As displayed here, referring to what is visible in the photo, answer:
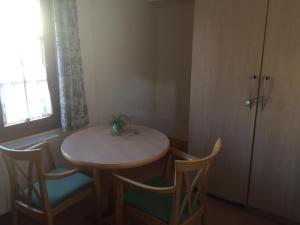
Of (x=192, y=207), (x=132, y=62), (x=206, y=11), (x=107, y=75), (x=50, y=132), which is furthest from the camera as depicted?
(x=132, y=62)

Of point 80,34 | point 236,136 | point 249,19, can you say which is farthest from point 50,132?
point 249,19

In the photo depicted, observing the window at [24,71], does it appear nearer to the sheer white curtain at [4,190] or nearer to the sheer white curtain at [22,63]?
the sheer white curtain at [22,63]

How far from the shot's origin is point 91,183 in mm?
1860

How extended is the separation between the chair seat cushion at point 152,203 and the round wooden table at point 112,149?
0.24 m

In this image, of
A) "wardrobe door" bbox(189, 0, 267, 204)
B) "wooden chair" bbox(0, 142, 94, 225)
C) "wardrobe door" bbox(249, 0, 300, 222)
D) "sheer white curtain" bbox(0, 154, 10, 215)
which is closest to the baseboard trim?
"sheer white curtain" bbox(0, 154, 10, 215)

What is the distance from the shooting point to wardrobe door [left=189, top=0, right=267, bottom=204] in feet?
6.49

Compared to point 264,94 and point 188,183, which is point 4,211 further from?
point 264,94

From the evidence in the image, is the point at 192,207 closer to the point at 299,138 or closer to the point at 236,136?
the point at 236,136

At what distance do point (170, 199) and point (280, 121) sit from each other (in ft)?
3.57

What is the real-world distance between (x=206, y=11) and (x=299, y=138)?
1.31 m

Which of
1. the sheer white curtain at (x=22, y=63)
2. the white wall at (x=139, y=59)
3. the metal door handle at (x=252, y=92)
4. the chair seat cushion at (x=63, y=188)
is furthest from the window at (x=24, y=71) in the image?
the metal door handle at (x=252, y=92)

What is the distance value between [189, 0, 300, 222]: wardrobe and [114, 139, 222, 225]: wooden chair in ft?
2.17

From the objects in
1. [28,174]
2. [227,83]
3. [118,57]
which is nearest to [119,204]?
[28,174]

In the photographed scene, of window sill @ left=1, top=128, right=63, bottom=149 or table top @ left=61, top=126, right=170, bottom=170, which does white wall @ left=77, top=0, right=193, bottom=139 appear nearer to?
window sill @ left=1, top=128, right=63, bottom=149
